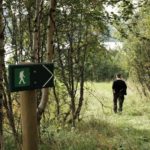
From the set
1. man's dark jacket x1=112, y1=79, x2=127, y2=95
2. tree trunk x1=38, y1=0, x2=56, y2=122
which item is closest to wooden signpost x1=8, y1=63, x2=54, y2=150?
tree trunk x1=38, y1=0, x2=56, y2=122

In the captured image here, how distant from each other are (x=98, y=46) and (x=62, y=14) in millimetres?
2268

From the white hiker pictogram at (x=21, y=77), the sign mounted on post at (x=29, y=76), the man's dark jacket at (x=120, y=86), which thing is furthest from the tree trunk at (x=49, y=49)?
the man's dark jacket at (x=120, y=86)

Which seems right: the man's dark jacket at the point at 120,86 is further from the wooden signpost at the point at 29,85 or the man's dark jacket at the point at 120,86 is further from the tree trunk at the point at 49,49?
the wooden signpost at the point at 29,85

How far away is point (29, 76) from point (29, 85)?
8cm

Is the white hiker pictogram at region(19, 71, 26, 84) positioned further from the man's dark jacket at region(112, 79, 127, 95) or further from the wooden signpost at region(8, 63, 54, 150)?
the man's dark jacket at region(112, 79, 127, 95)

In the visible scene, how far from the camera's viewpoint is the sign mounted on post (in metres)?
3.73

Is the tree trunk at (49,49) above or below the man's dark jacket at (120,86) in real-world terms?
above

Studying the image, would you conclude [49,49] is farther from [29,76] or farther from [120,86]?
[120,86]

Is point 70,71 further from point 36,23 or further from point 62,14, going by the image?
point 36,23

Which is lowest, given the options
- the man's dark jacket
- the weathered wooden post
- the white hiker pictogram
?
the man's dark jacket

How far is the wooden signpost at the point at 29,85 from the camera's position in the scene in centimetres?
376

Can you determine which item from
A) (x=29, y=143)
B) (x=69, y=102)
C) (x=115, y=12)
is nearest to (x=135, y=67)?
(x=69, y=102)

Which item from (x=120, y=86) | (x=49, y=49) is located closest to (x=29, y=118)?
(x=49, y=49)

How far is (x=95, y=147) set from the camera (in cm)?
806
